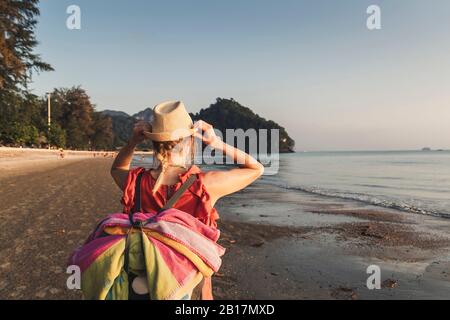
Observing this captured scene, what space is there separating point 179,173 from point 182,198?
165mm

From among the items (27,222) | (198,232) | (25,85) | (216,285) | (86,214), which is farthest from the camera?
(25,85)

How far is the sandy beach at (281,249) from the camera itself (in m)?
4.82

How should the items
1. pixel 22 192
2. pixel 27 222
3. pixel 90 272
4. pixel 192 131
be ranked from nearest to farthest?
pixel 90 272, pixel 192 131, pixel 27 222, pixel 22 192

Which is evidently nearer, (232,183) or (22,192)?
(232,183)

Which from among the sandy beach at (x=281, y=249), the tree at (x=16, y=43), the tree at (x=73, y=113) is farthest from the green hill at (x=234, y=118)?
the sandy beach at (x=281, y=249)

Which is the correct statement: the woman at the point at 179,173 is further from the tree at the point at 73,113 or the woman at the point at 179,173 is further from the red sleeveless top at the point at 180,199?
the tree at the point at 73,113

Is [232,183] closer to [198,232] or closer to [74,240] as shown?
[198,232]

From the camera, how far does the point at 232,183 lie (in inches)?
93.9

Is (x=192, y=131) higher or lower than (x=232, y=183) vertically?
higher

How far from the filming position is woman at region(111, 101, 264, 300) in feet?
7.31

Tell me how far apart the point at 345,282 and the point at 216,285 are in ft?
5.80

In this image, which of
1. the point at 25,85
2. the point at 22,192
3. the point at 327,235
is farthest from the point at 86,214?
the point at 25,85

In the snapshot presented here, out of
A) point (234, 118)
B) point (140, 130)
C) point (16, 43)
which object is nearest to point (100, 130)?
point (16, 43)
